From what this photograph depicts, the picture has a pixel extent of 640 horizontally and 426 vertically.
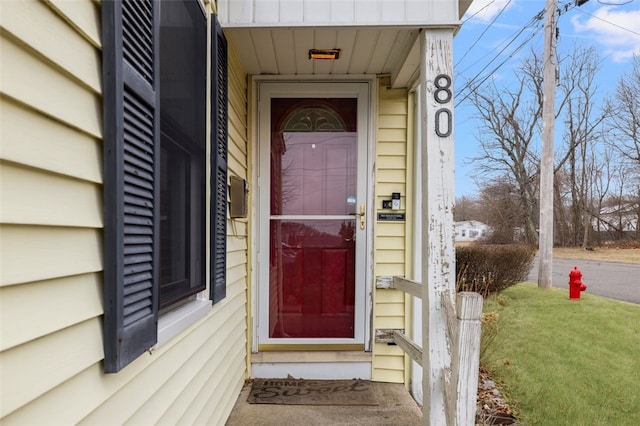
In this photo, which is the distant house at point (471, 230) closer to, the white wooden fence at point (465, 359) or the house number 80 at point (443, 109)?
the house number 80 at point (443, 109)

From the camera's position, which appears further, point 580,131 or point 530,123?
point 580,131

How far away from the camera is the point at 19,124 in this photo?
0.68 metres

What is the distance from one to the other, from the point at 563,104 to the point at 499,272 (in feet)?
50.1

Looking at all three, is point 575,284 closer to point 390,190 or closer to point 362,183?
point 390,190

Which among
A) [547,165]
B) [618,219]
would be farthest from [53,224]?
[618,219]

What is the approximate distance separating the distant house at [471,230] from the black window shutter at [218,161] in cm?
1772

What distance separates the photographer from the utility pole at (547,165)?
728 centimetres

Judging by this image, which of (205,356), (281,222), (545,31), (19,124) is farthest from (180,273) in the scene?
(545,31)

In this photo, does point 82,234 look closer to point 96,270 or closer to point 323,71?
point 96,270

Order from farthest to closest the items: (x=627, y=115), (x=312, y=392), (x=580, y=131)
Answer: (x=580, y=131), (x=627, y=115), (x=312, y=392)

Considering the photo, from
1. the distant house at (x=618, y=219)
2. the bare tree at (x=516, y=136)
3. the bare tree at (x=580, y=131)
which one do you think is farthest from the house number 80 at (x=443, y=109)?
the distant house at (x=618, y=219)

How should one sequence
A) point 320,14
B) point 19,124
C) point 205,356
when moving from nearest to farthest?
point 19,124 → point 205,356 → point 320,14

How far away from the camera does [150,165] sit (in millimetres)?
1141

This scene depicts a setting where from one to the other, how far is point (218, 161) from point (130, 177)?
0.95 meters
